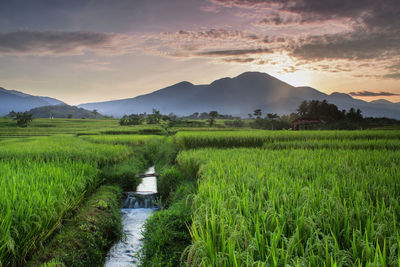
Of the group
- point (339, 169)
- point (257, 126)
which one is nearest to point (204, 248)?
point (339, 169)

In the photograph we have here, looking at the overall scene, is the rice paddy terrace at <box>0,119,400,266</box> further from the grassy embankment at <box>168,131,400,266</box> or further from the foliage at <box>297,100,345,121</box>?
the foliage at <box>297,100,345,121</box>

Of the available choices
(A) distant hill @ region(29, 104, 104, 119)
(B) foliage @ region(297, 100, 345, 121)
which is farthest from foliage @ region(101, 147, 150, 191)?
(A) distant hill @ region(29, 104, 104, 119)

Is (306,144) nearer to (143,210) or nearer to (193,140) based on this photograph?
(193,140)

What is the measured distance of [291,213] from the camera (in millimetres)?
2309

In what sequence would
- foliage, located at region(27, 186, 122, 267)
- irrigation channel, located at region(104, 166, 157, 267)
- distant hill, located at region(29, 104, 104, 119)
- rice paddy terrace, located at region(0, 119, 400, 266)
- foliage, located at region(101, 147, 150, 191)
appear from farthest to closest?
distant hill, located at region(29, 104, 104, 119), foliage, located at region(101, 147, 150, 191), irrigation channel, located at region(104, 166, 157, 267), foliage, located at region(27, 186, 122, 267), rice paddy terrace, located at region(0, 119, 400, 266)

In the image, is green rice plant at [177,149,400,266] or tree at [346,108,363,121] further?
tree at [346,108,363,121]

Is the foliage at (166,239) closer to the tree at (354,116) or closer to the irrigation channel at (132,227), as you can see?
the irrigation channel at (132,227)

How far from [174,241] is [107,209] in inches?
93.8

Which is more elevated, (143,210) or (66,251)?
(66,251)

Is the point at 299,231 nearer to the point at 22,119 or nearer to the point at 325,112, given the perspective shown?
the point at 22,119

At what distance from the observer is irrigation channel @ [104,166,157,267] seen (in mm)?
4266

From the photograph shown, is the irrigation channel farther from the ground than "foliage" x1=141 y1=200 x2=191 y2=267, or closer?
closer

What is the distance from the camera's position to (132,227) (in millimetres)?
5426

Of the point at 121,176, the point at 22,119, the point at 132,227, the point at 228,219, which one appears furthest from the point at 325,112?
the point at 22,119
